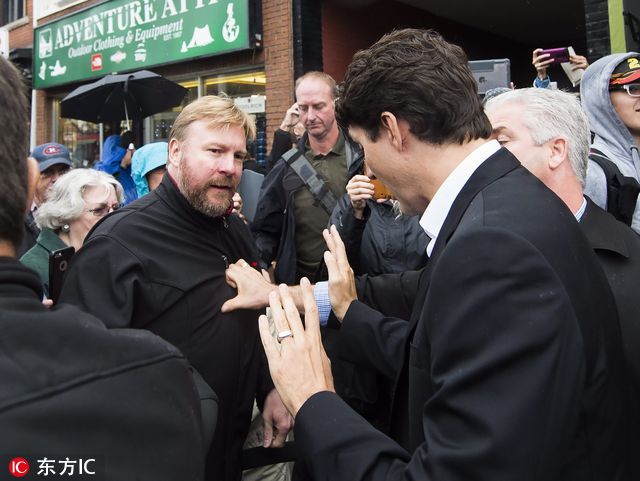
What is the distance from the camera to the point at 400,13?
8984 mm

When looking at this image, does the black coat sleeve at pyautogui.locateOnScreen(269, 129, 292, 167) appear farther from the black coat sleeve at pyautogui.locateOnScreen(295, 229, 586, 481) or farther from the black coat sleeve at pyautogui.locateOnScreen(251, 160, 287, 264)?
the black coat sleeve at pyautogui.locateOnScreen(295, 229, 586, 481)

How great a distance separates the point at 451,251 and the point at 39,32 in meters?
12.5

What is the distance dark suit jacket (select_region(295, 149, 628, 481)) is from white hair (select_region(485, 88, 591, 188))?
Answer: 71 cm

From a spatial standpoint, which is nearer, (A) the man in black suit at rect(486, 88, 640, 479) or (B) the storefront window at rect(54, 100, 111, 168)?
(A) the man in black suit at rect(486, 88, 640, 479)

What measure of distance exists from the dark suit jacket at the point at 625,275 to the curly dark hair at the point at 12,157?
4.50ft

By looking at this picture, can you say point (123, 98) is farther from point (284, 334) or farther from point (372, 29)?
point (284, 334)

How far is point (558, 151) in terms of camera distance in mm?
1958

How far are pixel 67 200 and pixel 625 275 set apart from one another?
2.76 meters

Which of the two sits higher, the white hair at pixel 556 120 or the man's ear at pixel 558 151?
the white hair at pixel 556 120

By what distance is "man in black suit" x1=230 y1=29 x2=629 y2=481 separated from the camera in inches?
40.6

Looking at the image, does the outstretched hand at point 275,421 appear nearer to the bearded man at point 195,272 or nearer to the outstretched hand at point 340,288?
the bearded man at point 195,272

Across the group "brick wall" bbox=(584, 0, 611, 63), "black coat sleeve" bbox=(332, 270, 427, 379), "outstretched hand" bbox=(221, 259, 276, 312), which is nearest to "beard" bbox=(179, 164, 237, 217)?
"outstretched hand" bbox=(221, 259, 276, 312)

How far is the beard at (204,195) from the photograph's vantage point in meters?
2.40

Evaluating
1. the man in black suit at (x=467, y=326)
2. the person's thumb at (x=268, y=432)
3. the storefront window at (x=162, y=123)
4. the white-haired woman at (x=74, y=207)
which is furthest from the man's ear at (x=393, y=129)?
the storefront window at (x=162, y=123)
